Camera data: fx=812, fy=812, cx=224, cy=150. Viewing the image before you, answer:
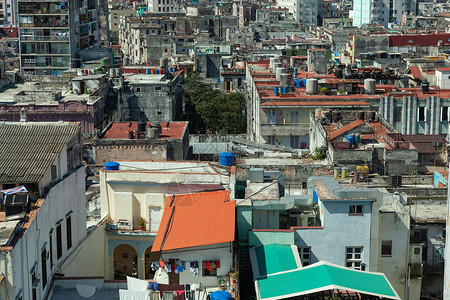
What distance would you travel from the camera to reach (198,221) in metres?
33.3

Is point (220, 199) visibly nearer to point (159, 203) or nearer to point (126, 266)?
A: point (159, 203)

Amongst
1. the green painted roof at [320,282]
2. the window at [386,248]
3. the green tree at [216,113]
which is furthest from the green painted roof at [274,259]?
the green tree at [216,113]

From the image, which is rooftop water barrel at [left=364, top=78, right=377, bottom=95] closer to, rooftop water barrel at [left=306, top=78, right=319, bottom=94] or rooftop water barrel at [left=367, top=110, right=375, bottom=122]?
rooftop water barrel at [left=306, top=78, right=319, bottom=94]

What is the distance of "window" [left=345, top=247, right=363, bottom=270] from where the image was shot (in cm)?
3397

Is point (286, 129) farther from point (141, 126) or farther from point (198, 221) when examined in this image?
point (198, 221)

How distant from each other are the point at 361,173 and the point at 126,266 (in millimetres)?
12166

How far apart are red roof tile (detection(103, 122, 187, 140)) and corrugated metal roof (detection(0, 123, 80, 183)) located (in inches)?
805

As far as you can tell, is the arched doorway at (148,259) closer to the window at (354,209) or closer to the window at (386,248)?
the window at (354,209)

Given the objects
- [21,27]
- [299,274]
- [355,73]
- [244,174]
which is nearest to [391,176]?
[244,174]

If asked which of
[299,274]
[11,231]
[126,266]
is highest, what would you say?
[11,231]

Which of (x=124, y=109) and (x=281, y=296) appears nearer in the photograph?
(x=281, y=296)

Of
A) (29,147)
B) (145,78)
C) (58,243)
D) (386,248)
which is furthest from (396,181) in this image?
(145,78)

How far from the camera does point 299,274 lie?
30.0m

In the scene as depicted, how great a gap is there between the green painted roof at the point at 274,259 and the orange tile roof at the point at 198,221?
1.73 meters
